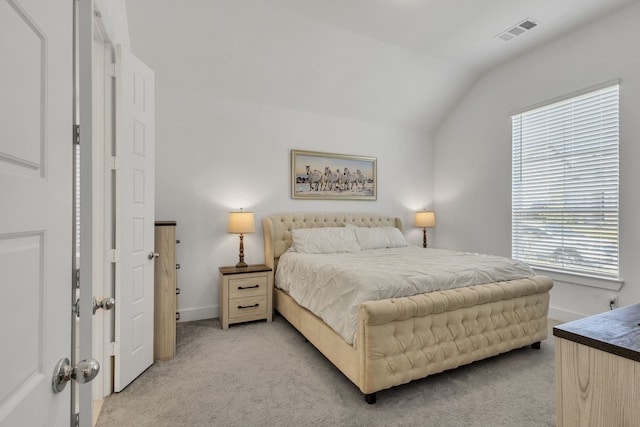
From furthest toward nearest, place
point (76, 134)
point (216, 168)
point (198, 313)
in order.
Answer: point (216, 168) < point (198, 313) < point (76, 134)

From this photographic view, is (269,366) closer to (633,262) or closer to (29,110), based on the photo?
(29,110)

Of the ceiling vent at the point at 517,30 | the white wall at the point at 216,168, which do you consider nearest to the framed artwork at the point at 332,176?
the white wall at the point at 216,168

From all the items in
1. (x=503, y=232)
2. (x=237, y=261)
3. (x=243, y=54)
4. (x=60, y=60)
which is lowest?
(x=237, y=261)

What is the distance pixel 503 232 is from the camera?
412 centimetres

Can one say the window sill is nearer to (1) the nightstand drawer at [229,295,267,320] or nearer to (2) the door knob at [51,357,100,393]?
(1) the nightstand drawer at [229,295,267,320]

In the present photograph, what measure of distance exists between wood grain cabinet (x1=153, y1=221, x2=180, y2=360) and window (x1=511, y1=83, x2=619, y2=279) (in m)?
4.07

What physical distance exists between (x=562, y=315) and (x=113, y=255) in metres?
4.48

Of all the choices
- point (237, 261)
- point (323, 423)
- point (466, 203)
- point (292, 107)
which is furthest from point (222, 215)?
point (466, 203)

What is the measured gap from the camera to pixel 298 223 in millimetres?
4090

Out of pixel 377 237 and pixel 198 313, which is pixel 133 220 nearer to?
pixel 198 313

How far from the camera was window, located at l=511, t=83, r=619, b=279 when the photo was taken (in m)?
3.13

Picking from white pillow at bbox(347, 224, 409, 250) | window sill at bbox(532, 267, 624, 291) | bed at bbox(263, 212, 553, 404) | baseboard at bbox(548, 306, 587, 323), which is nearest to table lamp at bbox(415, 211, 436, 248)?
white pillow at bbox(347, 224, 409, 250)

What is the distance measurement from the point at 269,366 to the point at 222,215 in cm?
194

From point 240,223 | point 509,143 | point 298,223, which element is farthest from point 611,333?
point 509,143
